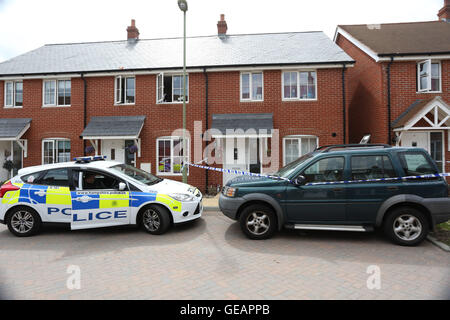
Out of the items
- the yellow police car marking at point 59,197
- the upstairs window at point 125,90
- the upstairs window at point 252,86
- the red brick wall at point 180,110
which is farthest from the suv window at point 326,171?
the upstairs window at point 125,90

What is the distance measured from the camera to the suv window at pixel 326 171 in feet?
17.4

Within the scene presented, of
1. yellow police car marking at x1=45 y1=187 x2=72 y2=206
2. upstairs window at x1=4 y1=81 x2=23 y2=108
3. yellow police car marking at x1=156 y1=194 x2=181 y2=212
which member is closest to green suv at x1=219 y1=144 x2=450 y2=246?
yellow police car marking at x1=156 y1=194 x2=181 y2=212

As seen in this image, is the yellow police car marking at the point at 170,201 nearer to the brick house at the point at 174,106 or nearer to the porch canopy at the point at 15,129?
the brick house at the point at 174,106

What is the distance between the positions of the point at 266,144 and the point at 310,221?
6359mm

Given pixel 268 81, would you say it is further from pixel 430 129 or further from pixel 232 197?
pixel 232 197

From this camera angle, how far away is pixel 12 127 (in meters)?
12.1

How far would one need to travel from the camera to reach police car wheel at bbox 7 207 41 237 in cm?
582

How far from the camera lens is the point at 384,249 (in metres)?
4.89

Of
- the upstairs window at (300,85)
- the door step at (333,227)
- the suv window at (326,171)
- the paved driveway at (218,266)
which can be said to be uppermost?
the upstairs window at (300,85)

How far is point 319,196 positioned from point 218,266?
7.75ft

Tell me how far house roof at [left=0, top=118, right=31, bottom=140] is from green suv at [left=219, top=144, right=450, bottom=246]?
11149 millimetres

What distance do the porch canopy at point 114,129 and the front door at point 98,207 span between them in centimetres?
561
